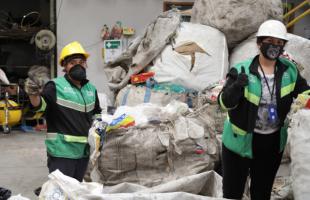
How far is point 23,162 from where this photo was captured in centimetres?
529

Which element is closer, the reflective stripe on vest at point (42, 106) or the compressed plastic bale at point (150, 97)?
the reflective stripe on vest at point (42, 106)

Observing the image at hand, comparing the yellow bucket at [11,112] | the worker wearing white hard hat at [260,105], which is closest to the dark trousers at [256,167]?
the worker wearing white hard hat at [260,105]

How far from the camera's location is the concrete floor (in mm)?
4410

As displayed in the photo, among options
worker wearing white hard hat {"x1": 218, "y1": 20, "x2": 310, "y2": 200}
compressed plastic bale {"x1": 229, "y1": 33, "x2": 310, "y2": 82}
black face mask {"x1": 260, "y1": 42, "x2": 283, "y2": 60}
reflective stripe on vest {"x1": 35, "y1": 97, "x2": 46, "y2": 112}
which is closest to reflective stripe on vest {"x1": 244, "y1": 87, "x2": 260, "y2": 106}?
worker wearing white hard hat {"x1": 218, "y1": 20, "x2": 310, "y2": 200}

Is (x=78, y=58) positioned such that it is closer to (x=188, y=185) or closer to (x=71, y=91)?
(x=71, y=91)

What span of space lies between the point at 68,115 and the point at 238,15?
220 centimetres

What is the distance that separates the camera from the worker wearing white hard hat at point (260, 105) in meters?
2.33

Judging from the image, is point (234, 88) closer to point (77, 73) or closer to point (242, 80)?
point (242, 80)

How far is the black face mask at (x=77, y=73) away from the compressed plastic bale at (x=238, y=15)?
1982 millimetres

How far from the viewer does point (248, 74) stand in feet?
7.70

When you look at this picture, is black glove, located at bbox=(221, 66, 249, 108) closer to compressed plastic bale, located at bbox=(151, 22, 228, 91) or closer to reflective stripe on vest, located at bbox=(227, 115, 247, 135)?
reflective stripe on vest, located at bbox=(227, 115, 247, 135)

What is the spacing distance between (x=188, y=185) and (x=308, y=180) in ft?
1.80

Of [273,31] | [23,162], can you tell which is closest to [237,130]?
[273,31]

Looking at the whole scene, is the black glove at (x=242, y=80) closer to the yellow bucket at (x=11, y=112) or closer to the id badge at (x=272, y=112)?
the id badge at (x=272, y=112)
